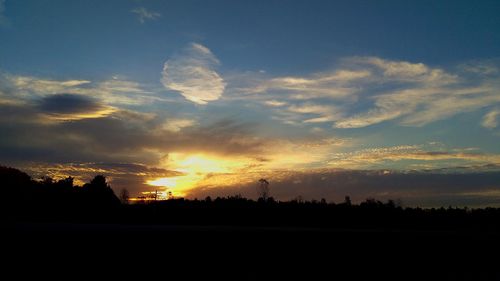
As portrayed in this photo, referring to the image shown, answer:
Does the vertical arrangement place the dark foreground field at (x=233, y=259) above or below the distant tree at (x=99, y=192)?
below

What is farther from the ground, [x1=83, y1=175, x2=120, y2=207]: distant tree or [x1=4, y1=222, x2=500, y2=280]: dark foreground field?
[x1=83, y1=175, x2=120, y2=207]: distant tree

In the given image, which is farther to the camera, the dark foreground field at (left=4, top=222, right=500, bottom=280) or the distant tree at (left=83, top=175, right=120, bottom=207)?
the distant tree at (left=83, top=175, right=120, bottom=207)

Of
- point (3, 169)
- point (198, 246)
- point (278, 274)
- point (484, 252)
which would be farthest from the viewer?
point (3, 169)

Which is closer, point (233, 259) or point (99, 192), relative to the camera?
point (233, 259)

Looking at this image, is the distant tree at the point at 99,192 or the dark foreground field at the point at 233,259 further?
the distant tree at the point at 99,192

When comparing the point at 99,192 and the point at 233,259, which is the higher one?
the point at 99,192

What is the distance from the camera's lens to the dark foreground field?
17688 mm

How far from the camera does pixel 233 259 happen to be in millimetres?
22516

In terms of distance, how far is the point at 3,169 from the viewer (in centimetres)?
8844

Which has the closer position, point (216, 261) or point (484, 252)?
point (216, 261)

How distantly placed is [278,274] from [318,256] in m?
7.04

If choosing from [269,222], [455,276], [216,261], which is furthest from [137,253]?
[269,222]

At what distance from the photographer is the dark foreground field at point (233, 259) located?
58.0 feet

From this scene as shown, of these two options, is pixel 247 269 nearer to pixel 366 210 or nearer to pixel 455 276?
pixel 455 276
